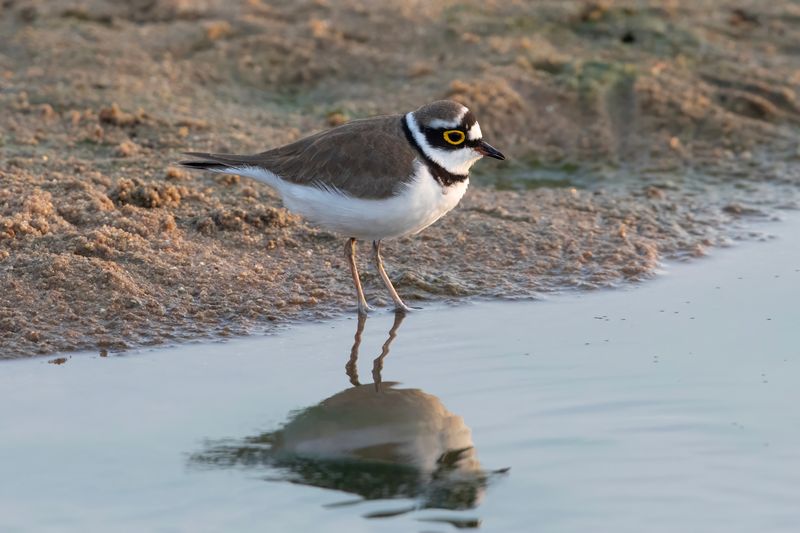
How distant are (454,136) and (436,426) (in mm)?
1917

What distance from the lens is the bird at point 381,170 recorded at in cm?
646

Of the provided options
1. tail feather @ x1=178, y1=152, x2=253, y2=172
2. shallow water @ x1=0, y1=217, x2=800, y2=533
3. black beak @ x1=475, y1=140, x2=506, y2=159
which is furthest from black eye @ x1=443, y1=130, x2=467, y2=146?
tail feather @ x1=178, y1=152, x2=253, y2=172

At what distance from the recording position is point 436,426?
5348 mm

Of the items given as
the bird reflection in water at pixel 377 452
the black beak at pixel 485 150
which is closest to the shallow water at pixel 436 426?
the bird reflection in water at pixel 377 452

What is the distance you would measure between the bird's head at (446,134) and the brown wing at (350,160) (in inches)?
3.8

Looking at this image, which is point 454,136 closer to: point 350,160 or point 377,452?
point 350,160

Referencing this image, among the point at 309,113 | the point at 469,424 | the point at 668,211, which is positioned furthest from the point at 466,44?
the point at 469,424

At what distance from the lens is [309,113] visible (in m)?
9.80

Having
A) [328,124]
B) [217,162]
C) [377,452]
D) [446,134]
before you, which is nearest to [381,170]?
[446,134]

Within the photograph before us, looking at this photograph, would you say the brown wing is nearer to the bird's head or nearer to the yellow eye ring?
the bird's head

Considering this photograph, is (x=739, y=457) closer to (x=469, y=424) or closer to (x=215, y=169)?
(x=469, y=424)

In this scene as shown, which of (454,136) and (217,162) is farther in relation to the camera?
(217,162)

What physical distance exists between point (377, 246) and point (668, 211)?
271cm

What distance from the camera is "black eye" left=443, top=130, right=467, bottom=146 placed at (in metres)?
6.57
